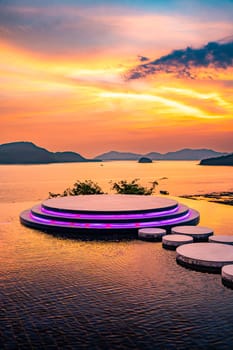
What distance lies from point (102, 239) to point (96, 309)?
10.1 metres

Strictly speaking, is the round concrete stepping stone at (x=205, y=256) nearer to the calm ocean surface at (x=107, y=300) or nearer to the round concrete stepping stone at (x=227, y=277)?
the calm ocean surface at (x=107, y=300)

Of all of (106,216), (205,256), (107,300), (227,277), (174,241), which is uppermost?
(106,216)

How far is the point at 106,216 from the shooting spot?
2497 centimetres

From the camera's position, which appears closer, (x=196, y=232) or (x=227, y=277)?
(x=227, y=277)

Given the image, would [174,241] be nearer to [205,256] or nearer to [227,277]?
[205,256]

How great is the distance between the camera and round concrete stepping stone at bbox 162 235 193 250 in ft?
66.0

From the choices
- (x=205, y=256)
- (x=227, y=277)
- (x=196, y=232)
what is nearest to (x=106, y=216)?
(x=196, y=232)

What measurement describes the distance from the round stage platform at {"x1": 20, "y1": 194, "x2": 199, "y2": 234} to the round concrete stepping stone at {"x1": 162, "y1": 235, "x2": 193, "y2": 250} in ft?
11.4

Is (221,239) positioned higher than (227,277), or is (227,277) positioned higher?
(221,239)

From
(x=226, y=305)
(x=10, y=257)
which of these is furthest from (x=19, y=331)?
(x=10, y=257)

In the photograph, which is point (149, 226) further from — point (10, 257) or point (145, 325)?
point (145, 325)

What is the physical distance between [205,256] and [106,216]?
361 inches

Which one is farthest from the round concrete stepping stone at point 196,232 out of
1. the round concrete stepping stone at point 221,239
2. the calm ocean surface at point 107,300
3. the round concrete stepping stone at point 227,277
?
the round concrete stepping stone at point 227,277

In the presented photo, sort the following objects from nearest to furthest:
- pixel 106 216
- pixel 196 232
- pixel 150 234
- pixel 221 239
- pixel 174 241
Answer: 1. pixel 174 241
2. pixel 221 239
3. pixel 150 234
4. pixel 196 232
5. pixel 106 216
